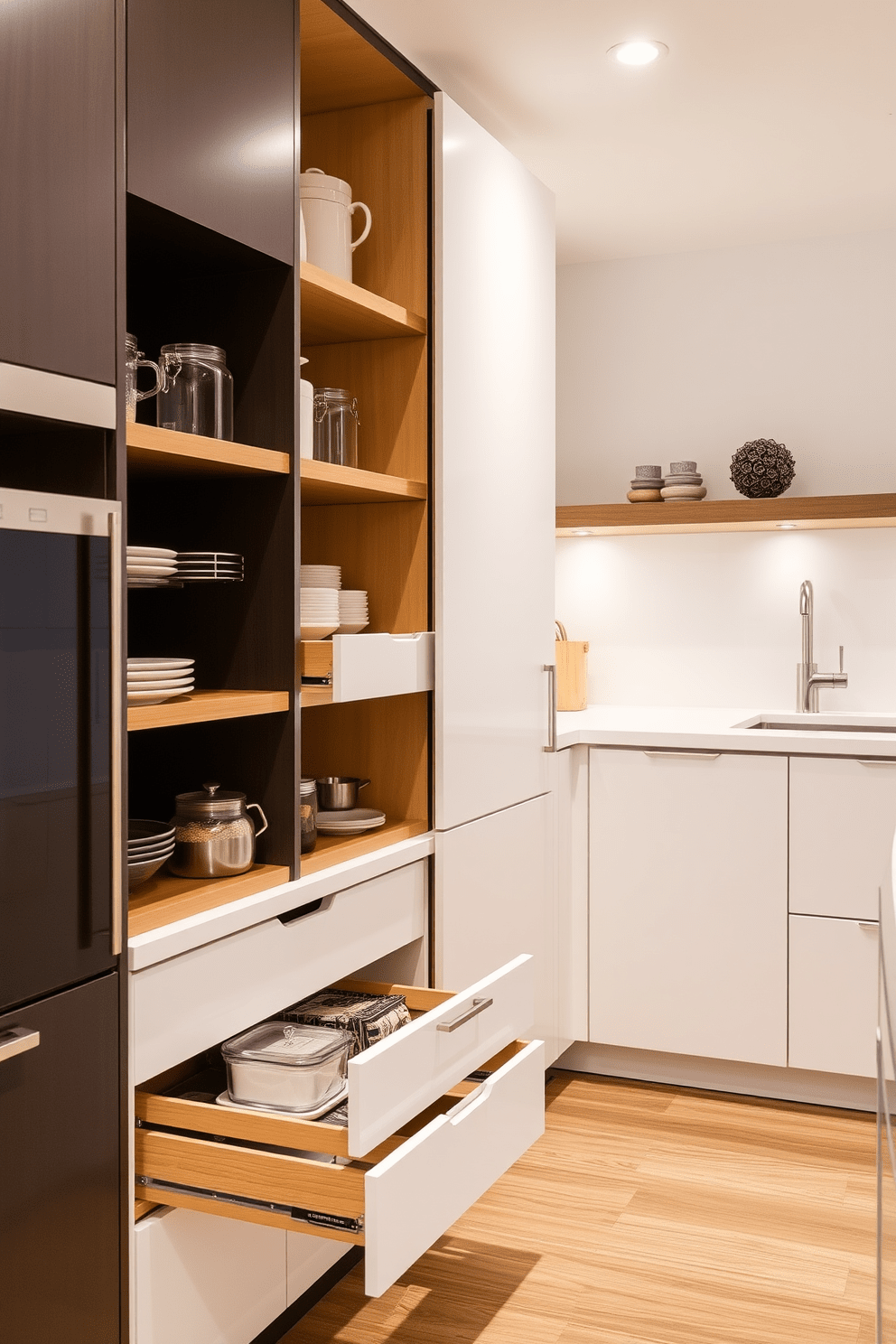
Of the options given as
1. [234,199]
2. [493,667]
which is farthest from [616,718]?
[234,199]

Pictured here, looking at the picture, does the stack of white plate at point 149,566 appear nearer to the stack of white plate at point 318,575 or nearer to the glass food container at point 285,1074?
the stack of white plate at point 318,575

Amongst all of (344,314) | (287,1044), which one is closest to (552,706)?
(344,314)

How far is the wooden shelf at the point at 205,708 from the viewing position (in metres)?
1.55

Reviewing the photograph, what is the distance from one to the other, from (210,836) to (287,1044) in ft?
1.04

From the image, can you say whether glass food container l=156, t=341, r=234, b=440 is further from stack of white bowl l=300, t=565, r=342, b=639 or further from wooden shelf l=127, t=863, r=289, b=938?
wooden shelf l=127, t=863, r=289, b=938

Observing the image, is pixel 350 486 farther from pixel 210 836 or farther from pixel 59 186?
pixel 59 186

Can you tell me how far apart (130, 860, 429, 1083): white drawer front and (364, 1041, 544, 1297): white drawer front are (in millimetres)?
319

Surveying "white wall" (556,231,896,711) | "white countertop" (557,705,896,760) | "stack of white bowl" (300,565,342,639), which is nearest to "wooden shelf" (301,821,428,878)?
"stack of white bowl" (300,565,342,639)

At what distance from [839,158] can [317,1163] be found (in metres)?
Result: 2.65

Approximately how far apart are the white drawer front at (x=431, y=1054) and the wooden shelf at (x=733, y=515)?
1.79m

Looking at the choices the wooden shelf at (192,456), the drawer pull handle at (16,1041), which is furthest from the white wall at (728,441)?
the drawer pull handle at (16,1041)

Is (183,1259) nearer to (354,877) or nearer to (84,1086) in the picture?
(84,1086)

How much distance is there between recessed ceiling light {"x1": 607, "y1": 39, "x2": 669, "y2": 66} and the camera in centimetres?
239

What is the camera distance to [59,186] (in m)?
1.35
